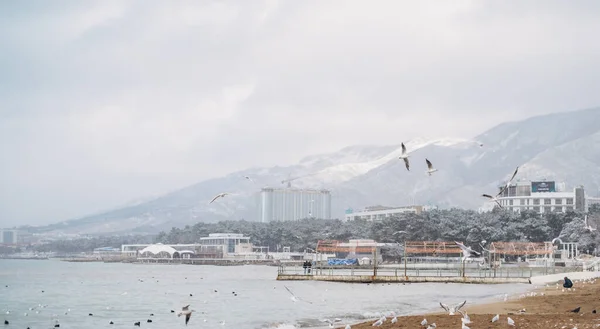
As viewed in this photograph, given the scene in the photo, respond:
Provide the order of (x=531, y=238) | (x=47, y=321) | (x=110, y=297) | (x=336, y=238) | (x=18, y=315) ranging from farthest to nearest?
1. (x=336, y=238)
2. (x=531, y=238)
3. (x=110, y=297)
4. (x=18, y=315)
5. (x=47, y=321)

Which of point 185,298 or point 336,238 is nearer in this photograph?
point 185,298

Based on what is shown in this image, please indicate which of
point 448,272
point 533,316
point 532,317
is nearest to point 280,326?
point 533,316

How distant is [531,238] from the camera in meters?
151

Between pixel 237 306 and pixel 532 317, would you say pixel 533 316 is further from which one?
pixel 237 306

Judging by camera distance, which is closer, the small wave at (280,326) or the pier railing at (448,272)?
the small wave at (280,326)

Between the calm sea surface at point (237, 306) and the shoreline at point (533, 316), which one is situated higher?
the shoreline at point (533, 316)

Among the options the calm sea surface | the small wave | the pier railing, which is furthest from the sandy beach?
the pier railing

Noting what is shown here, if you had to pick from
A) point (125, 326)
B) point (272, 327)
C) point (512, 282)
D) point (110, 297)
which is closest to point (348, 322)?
point (272, 327)

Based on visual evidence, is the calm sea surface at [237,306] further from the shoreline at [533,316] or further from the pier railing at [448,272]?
the pier railing at [448,272]

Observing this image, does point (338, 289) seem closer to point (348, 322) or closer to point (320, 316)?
point (320, 316)

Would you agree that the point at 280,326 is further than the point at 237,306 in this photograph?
No

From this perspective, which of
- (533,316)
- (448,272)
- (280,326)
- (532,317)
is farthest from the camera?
(448,272)

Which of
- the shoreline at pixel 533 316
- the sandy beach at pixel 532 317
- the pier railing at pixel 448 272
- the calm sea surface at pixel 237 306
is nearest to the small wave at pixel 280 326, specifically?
the calm sea surface at pixel 237 306

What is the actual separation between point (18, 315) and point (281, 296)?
18.4 meters
